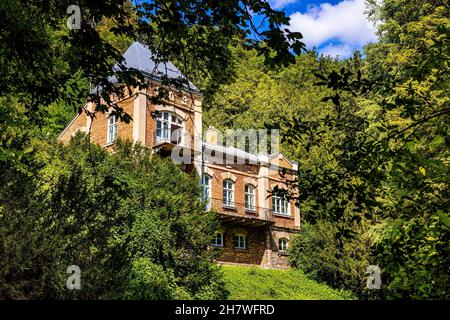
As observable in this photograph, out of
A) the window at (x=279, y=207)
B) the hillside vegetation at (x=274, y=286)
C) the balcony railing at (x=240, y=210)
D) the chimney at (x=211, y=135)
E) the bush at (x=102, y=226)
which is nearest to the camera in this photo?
the bush at (x=102, y=226)

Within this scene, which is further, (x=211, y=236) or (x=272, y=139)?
(x=272, y=139)

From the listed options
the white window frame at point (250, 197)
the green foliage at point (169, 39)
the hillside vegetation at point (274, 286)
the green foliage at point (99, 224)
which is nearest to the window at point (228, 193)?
the white window frame at point (250, 197)

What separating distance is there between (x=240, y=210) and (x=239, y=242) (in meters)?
1.82

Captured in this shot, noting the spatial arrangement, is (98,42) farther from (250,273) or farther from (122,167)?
(250,273)

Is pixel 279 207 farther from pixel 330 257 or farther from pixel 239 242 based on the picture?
pixel 330 257

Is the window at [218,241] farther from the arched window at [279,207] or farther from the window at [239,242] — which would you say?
the arched window at [279,207]

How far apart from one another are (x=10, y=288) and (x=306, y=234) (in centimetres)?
2486

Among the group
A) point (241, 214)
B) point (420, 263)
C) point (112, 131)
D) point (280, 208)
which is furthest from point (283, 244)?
point (420, 263)

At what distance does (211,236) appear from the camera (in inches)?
750

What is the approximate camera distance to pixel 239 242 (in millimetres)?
28469

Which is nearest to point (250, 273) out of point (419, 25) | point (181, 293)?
point (181, 293)

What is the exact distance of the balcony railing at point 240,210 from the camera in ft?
90.1

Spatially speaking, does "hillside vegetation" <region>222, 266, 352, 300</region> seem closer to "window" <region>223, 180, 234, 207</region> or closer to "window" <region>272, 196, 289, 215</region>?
"window" <region>223, 180, 234, 207</region>

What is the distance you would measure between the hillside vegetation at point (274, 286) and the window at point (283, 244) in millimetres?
2657
